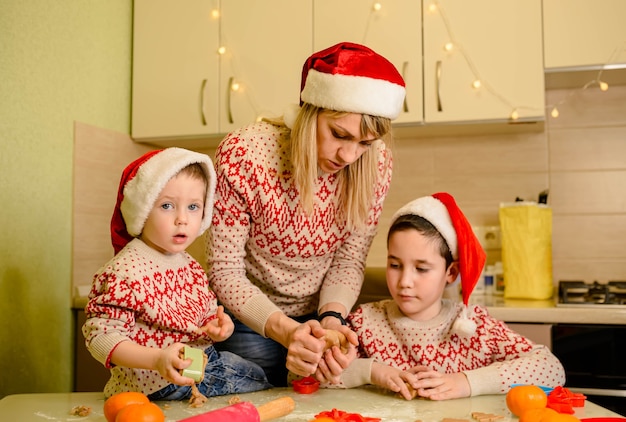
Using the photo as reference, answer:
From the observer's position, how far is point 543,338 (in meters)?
1.93

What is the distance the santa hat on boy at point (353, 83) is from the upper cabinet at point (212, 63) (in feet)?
3.20

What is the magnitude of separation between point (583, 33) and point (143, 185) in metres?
1.63

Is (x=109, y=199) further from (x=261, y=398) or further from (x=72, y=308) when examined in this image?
(x=261, y=398)

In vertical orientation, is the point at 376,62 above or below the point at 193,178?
above

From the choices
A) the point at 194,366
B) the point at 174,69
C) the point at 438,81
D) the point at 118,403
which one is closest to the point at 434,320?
the point at 194,366

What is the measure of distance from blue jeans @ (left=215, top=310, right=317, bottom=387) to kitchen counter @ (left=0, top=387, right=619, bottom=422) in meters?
0.25

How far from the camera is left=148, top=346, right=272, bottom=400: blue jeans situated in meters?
1.22

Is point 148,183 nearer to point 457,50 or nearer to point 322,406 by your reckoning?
point 322,406

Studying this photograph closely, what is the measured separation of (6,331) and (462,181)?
1.70m

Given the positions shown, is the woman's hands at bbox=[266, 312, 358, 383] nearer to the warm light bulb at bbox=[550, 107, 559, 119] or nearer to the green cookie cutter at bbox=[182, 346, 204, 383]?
the green cookie cutter at bbox=[182, 346, 204, 383]

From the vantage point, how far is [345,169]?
155 centimetres

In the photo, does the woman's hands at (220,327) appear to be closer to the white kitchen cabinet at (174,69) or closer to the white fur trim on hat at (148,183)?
the white fur trim on hat at (148,183)

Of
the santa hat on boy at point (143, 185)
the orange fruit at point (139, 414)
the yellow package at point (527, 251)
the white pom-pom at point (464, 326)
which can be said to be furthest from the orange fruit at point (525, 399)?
the yellow package at point (527, 251)

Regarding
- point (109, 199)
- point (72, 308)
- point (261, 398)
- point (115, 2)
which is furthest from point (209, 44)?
point (261, 398)
